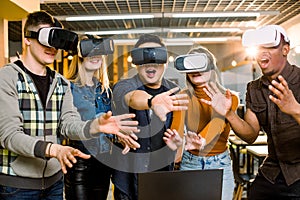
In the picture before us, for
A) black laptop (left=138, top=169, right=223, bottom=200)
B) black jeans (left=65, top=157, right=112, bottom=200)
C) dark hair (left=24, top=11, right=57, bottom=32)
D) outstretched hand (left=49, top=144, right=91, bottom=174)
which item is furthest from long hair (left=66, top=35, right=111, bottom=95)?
black laptop (left=138, top=169, right=223, bottom=200)

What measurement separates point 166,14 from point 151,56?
438 cm

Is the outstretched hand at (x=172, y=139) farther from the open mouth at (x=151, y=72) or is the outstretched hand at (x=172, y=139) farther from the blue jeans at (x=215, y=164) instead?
the open mouth at (x=151, y=72)

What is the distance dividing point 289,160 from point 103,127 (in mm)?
1016

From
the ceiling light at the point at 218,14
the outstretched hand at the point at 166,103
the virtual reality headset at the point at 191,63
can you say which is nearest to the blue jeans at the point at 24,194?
the outstretched hand at the point at 166,103

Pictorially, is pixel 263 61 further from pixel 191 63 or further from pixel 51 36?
pixel 51 36

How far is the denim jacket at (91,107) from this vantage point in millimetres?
2270

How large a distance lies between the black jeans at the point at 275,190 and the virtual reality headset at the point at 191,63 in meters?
0.73

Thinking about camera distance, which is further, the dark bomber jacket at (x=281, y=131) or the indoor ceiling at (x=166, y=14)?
the indoor ceiling at (x=166, y=14)

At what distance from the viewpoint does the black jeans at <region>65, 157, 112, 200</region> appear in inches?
91.6

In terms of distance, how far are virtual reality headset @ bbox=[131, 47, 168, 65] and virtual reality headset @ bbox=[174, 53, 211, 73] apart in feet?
0.23

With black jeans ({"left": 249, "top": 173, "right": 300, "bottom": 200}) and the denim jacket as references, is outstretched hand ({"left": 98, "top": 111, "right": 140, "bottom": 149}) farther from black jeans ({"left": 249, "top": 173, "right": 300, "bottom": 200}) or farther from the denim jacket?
black jeans ({"left": 249, "top": 173, "right": 300, "bottom": 200})

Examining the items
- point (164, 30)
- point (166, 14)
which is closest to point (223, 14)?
point (166, 14)

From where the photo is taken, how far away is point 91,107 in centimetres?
228

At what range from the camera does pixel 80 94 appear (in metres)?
2.30
